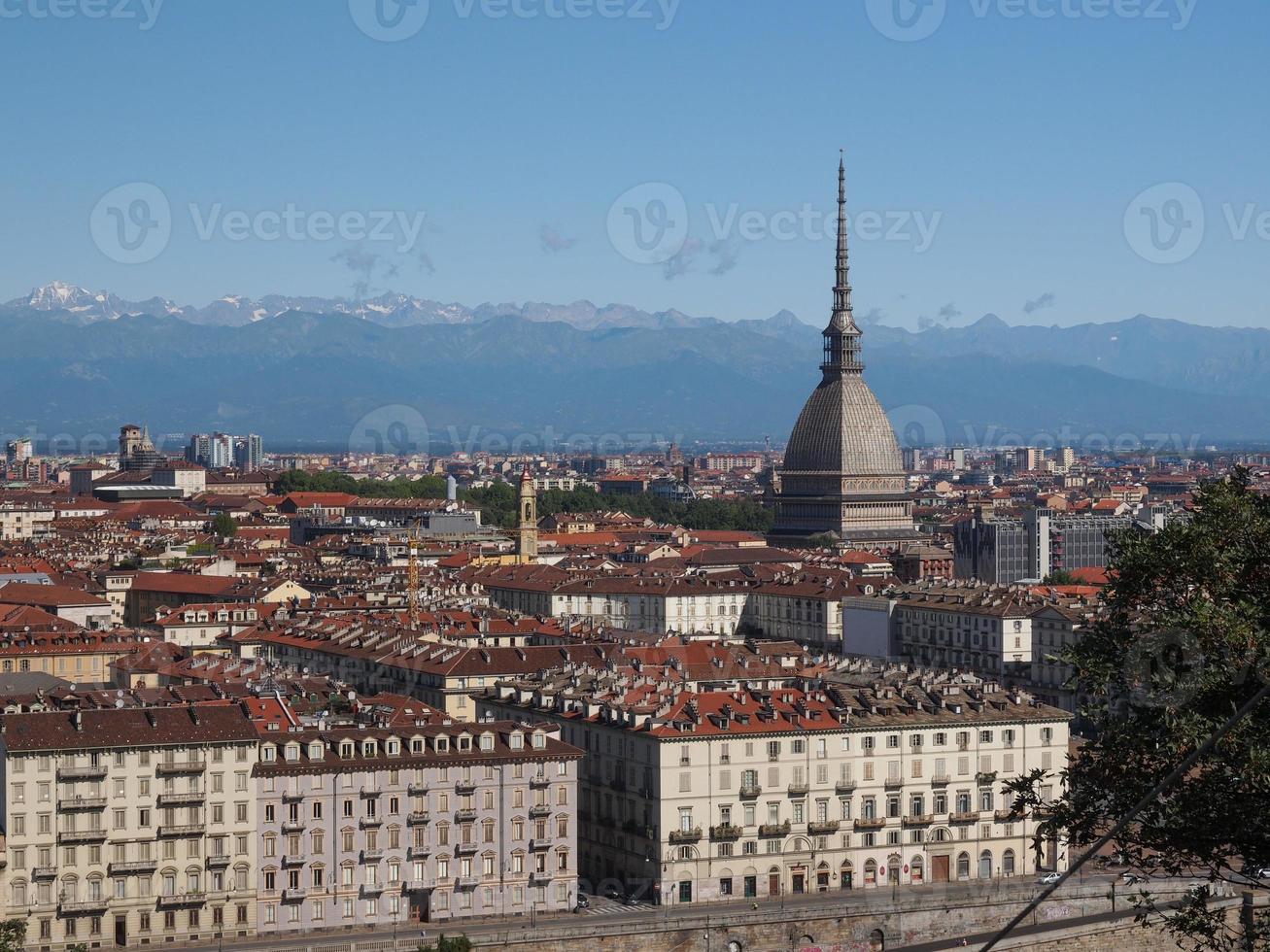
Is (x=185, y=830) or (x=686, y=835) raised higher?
(x=185, y=830)

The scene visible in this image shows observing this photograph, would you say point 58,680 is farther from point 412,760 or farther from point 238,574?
point 238,574

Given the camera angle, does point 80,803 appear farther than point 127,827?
No

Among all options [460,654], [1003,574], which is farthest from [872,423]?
[460,654]

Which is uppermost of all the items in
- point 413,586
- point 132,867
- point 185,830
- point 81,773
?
point 413,586

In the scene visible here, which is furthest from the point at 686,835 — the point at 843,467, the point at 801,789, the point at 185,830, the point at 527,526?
the point at 843,467

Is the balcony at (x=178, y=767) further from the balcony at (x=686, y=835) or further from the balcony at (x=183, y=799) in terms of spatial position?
the balcony at (x=686, y=835)

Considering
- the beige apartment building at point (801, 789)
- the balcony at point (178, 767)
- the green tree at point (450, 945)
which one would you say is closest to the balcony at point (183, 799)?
the balcony at point (178, 767)

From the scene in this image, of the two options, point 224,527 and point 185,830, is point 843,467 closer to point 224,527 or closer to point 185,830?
point 224,527

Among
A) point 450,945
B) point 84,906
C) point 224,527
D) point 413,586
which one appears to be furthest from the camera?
point 224,527
